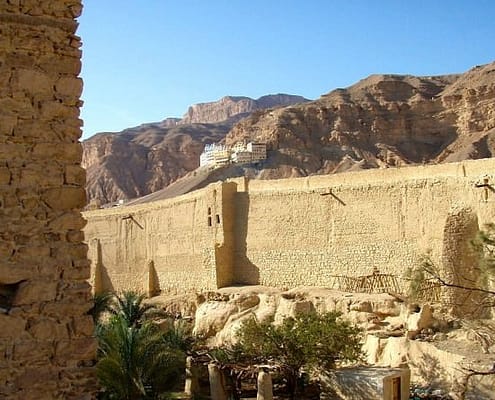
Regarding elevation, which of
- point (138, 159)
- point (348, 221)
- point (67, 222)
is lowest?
point (348, 221)

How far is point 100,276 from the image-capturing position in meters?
25.2

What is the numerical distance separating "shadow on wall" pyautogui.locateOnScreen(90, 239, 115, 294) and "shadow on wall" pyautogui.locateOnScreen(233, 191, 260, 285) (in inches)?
280

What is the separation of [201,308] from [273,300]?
2524mm

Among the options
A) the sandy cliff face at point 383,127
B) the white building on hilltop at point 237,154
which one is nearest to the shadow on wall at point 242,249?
the sandy cliff face at point 383,127

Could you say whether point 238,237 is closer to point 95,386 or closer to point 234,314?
point 234,314

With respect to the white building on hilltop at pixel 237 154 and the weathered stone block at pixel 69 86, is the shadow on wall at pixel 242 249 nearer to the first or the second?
the weathered stone block at pixel 69 86

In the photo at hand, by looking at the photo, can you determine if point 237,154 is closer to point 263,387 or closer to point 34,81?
point 263,387

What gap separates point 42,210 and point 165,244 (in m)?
18.3

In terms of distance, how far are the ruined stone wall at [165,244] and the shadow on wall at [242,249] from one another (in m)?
0.22

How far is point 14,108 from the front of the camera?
155 inches

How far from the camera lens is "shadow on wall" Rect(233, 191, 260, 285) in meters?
19.1

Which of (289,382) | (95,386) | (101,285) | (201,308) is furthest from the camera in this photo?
(101,285)

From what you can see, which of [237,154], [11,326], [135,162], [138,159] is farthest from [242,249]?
[138,159]

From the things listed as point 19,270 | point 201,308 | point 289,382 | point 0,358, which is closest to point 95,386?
point 0,358
